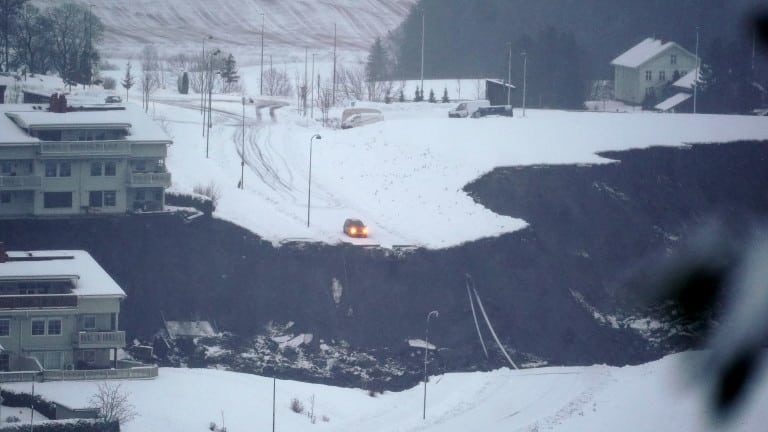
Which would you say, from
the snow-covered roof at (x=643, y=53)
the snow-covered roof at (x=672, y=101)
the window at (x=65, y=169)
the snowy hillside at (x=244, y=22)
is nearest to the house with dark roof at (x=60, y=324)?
the window at (x=65, y=169)

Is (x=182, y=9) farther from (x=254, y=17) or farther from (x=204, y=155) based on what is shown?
(x=204, y=155)

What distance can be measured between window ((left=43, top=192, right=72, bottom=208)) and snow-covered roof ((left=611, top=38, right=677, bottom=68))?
39076mm

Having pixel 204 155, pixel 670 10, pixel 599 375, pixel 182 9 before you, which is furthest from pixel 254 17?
pixel 599 375

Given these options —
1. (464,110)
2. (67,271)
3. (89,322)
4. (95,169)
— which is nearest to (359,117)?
(464,110)

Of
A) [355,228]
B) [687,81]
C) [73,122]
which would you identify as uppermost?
[687,81]

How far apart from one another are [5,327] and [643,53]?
47655 millimetres

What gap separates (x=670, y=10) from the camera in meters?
85.8

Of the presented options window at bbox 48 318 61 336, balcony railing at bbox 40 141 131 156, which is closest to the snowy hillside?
balcony railing at bbox 40 141 131 156

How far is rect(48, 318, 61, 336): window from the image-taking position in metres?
32.2

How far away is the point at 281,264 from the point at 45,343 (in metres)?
8.87

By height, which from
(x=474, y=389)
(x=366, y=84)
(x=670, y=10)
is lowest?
(x=474, y=389)

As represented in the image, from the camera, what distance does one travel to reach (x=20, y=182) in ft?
128

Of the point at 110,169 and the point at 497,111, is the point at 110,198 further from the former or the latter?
the point at 497,111

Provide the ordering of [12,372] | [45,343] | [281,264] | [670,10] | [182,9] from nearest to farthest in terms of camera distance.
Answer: [12,372], [45,343], [281,264], [670,10], [182,9]
